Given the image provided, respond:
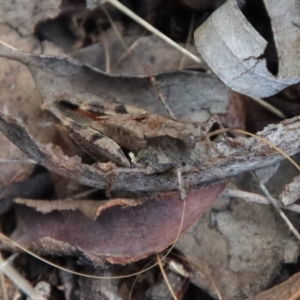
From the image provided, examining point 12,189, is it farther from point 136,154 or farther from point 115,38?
point 115,38

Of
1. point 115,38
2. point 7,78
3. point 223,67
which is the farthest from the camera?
point 115,38

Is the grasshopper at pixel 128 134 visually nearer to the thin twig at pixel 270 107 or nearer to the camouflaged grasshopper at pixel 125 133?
the camouflaged grasshopper at pixel 125 133

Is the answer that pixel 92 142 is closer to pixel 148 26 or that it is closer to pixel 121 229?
pixel 121 229

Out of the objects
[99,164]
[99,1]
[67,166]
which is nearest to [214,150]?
[99,164]

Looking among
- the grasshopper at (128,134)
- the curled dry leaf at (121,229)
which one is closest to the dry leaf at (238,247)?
the curled dry leaf at (121,229)

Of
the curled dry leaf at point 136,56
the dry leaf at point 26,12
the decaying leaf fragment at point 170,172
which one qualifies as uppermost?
the dry leaf at point 26,12

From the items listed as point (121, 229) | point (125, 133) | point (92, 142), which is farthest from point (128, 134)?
point (121, 229)

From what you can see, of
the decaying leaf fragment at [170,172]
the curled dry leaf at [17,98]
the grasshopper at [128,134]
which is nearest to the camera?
the decaying leaf fragment at [170,172]
